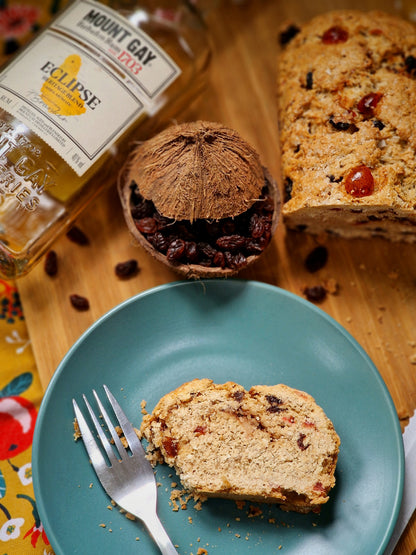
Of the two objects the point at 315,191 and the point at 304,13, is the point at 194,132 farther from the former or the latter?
the point at 304,13

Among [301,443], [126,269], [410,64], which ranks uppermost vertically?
[126,269]

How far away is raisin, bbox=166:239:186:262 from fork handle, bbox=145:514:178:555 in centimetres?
98

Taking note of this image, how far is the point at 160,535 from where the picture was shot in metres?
2.06

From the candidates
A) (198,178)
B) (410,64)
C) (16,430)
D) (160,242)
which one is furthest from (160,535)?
(410,64)

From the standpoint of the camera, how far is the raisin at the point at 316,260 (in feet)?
8.16

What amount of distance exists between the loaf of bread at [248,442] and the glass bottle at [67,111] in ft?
3.07

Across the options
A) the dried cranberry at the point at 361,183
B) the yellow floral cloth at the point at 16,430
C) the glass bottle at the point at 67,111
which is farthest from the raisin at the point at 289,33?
the yellow floral cloth at the point at 16,430

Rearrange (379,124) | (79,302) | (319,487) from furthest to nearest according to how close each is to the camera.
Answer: (79,302), (379,124), (319,487)

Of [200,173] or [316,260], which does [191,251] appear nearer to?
[200,173]

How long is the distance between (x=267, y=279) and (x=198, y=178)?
648mm

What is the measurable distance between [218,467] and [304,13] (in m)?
2.18

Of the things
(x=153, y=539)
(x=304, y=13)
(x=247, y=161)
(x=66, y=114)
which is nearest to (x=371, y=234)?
(x=247, y=161)

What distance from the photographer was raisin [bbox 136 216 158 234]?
2219 mm

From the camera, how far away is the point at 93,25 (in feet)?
7.36
